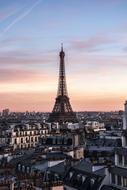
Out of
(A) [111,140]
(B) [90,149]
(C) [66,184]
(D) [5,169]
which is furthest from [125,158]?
(A) [111,140]

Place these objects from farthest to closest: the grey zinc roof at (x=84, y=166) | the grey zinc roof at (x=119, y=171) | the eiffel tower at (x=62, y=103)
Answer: the eiffel tower at (x=62, y=103) < the grey zinc roof at (x=84, y=166) < the grey zinc roof at (x=119, y=171)

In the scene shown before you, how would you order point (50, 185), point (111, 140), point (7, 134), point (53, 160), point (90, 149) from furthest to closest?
1. point (7, 134)
2. point (111, 140)
3. point (90, 149)
4. point (53, 160)
5. point (50, 185)

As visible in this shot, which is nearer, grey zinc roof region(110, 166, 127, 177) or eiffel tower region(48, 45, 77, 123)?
grey zinc roof region(110, 166, 127, 177)

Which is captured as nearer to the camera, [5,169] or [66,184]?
[66,184]

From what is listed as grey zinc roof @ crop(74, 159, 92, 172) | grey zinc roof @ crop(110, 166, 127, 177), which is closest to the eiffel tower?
grey zinc roof @ crop(74, 159, 92, 172)

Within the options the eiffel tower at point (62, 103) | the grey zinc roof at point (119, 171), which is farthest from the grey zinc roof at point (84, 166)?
the eiffel tower at point (62, 103)

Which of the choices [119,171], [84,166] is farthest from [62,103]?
[119,171]

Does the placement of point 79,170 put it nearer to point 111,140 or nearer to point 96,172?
point 96,172

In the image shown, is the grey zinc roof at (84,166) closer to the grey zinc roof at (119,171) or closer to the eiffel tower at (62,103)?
the grey zinc roof at (119,171)

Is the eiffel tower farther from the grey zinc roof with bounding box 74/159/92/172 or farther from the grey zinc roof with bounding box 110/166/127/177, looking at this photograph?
the grey zinc roof with bounding box 110/166/127/177
